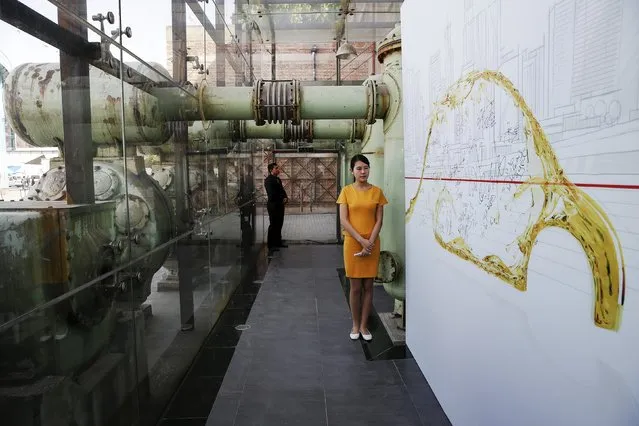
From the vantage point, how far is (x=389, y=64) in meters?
4.27

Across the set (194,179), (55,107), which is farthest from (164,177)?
(55,107)

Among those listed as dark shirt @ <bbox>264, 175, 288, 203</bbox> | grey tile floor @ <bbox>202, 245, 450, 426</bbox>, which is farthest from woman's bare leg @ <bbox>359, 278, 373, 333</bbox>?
dark shirt @ <bbox>264, 175, 288, 203</bbox>

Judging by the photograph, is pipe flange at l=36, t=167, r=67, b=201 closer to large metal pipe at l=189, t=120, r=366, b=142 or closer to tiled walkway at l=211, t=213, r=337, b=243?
tiled walkway at l=211, t=213, r=337, b=243

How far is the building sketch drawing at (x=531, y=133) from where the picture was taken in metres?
1.18

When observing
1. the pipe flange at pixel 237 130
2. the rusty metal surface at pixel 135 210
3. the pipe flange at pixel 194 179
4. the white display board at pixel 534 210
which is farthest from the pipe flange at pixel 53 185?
the pipe flange at pixel 237 130

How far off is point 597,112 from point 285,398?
8.48ft

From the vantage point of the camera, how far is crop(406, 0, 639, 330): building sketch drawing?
1.18m

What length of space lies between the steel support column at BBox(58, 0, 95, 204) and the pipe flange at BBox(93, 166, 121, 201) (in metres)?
0.04

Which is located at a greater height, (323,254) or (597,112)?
(597,112)

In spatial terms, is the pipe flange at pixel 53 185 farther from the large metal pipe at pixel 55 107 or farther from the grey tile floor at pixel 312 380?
the grey tile floor at pixel 312 380

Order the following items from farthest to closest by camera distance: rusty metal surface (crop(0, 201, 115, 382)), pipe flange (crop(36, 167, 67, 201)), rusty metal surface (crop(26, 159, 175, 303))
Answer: rusty metal surface (crop(26, 159, 175, 303)), pipe flange (crop(36, 167, 67, 201)), rusty metal surface (crop(0, 201, 115, 382))

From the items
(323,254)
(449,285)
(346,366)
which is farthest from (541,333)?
(323,254)

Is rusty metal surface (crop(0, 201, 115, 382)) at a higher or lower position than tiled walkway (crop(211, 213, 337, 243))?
higher

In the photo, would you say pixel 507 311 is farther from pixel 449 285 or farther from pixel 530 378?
pixel 449 285
